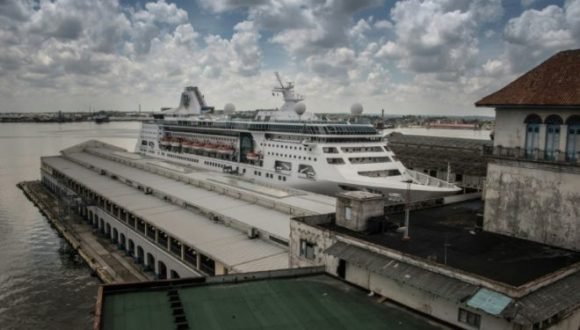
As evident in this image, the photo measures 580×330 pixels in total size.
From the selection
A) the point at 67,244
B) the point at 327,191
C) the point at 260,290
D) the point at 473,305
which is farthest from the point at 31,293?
the point at 473,305

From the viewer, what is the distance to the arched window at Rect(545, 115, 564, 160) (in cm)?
1609

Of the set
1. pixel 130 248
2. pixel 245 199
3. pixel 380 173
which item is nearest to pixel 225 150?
pixel 245 199

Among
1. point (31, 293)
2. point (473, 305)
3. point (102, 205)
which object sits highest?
point (473, 305)

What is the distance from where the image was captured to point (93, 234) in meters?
40.4

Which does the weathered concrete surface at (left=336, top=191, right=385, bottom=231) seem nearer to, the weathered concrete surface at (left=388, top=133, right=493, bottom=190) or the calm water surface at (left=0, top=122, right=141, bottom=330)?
the calm water surface at (left=0, top=122, right=141, bottom=330)

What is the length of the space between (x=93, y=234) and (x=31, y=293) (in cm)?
1219

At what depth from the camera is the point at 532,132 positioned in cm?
1694

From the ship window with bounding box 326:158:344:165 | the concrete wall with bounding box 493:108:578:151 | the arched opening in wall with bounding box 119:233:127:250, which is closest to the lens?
the concrete wall with bounding box 493:108:578:151

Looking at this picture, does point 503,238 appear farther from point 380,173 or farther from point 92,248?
point 92,248

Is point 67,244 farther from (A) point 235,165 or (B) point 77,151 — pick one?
(B) point 77,151

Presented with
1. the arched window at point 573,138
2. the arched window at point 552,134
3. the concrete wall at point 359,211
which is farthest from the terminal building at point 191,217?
the arched window at point 573,138

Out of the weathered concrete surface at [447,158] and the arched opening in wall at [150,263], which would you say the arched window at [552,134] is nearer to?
the arched opening in wall at [150,263]

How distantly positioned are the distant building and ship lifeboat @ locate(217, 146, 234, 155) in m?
38.2

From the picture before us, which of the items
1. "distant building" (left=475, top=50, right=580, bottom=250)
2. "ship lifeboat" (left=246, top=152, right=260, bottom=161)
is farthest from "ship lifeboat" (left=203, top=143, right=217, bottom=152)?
"distant building" (left=475, top=50, right=580, bottom=250)
